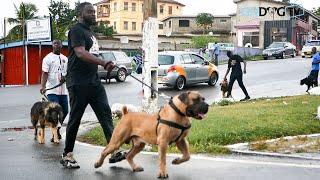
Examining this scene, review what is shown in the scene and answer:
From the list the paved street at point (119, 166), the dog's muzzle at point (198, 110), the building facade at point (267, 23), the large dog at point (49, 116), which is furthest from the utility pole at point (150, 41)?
the building facade at point (267, 23)

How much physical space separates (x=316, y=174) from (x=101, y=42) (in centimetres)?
5084

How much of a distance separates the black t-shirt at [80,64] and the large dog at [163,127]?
76 cm

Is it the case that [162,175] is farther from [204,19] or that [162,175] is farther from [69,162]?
[204,19]

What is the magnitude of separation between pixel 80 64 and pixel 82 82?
0.24 meters

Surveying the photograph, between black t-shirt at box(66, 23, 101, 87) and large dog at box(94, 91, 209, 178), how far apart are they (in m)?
0.76

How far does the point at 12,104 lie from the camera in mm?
19469

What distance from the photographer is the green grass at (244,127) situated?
9297 mm

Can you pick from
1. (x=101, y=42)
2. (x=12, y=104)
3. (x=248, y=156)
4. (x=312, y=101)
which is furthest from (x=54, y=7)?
(x=248, y=156)

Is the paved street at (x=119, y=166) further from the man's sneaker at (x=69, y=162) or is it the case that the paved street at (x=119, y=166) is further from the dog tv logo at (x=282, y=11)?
the dog tv logo at (x=282, y=11)

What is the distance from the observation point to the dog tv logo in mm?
64031

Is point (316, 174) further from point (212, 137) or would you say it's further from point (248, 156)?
point (212, 137)

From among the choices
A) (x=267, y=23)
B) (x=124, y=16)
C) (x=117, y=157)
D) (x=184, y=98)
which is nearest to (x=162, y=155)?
(x=184, y=98)

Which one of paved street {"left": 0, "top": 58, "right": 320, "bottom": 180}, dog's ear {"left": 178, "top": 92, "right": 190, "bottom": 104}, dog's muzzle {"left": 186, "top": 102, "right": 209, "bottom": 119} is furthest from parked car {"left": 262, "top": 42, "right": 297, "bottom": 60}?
dog's muzzle {"left": 186, "top": 102, "right": 209, "bottom": 119}

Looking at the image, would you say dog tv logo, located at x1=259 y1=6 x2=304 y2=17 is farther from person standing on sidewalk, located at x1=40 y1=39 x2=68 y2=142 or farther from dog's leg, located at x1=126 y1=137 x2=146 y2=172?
dog's leg, located at x1=126 y1=137 x2=146 y2=172
